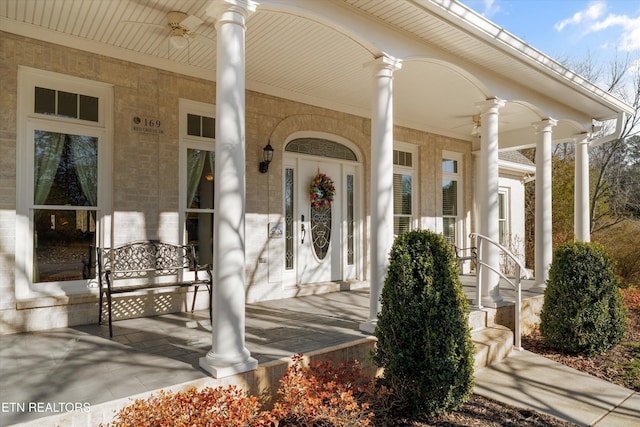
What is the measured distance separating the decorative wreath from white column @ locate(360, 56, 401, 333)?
7.64 ft

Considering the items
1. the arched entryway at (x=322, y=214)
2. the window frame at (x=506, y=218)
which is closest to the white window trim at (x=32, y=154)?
the arched entryway at (x=322, y=214)

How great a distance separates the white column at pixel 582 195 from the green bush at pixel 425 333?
537 cm

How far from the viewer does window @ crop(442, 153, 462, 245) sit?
8820mm

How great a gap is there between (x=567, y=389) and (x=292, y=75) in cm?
472

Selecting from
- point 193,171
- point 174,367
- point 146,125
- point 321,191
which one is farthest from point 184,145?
point 174,367

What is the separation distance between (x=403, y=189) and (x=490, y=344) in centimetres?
412

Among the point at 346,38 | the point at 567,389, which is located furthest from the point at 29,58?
the point at 567,389

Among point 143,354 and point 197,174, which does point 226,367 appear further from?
point 197,174

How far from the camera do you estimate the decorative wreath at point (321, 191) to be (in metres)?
6.42

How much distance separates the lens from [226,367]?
113 inches

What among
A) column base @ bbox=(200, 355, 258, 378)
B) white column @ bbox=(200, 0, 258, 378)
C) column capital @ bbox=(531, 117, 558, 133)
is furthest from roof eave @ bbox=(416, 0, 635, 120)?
column base @ bbox=(200, 355, 258, 378)

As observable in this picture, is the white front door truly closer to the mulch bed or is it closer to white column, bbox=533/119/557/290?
the mulch bed

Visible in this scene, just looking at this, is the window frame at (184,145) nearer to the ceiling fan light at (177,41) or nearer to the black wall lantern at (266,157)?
the black wall lantern at (266,157)

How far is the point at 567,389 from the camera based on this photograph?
389 centimetres
